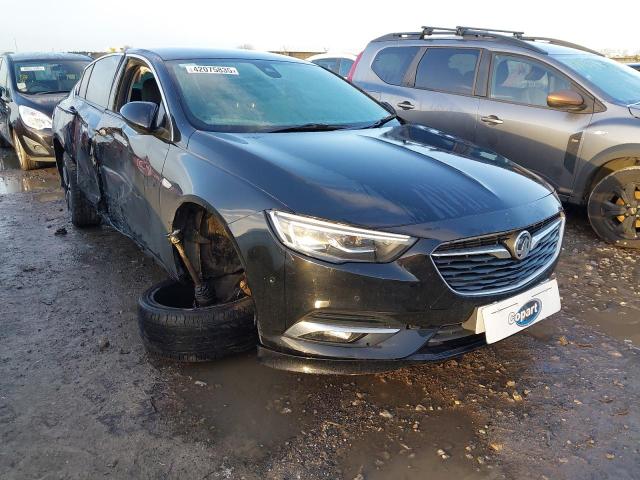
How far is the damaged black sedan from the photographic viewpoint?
7.32 ft

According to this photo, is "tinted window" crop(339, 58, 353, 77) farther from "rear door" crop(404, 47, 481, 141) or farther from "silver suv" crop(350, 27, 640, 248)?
"rear door" crop(404, 47, 481, 141)

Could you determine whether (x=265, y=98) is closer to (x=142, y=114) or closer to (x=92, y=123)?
(x=142, y=114)

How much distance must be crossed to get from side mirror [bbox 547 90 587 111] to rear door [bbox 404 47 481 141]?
846 mm

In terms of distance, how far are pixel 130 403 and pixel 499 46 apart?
4769 millimetres

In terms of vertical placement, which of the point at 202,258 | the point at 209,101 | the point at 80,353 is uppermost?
the point at 209,101

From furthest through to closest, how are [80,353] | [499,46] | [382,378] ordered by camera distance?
[499,46], [80,353], [382,378]

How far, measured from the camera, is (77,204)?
506 centimetres

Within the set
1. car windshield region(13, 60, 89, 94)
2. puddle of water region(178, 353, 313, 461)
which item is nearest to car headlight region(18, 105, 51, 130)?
car windshield region(13, 60, 89, 94)

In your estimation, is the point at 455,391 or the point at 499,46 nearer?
the point at 455,391

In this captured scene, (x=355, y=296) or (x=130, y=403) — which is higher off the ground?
(x=355, y=296)

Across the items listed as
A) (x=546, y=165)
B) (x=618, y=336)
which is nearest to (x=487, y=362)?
(x=618, y=336)

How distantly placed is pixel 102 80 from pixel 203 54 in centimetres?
123

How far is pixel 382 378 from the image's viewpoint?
9.12 ft

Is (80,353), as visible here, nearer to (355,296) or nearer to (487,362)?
(355,296)
